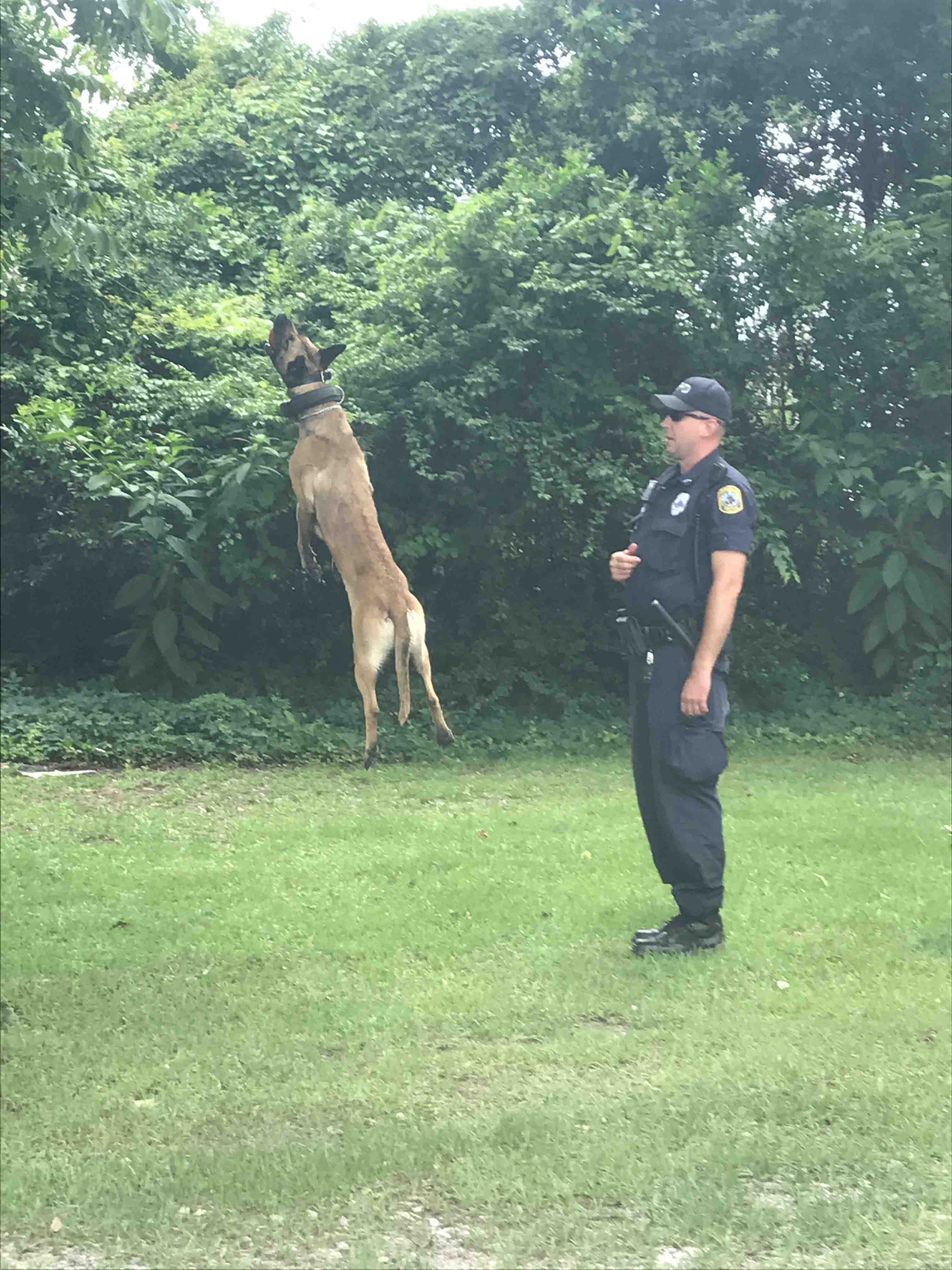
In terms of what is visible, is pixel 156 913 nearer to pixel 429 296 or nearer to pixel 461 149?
pixel 429 296

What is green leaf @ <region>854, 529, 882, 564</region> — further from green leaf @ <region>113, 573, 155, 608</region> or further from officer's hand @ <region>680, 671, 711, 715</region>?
green leaf @ <region>113, 573, 155, 608</region>

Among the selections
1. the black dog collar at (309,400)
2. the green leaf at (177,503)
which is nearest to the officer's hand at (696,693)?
the green leaf at (177,503)

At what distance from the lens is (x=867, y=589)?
20.7 feet

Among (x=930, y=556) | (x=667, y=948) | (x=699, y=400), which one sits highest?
(x=699, y=400)

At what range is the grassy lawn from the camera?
393 cm

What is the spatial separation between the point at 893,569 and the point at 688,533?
182cm

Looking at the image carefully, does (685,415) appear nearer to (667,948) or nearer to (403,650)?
(403,650)

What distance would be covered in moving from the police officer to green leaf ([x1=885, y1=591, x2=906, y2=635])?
1205mm

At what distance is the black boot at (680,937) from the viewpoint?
19.7ft

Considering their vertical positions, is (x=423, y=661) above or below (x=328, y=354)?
below

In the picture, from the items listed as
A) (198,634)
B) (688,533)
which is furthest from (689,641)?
(198,634)

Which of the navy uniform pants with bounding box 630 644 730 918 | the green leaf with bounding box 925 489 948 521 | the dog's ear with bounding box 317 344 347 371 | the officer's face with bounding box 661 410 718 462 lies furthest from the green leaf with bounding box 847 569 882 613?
the dog's ear with bounding box 317 344 347 371

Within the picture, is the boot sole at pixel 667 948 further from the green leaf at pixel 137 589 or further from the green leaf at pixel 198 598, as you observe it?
the green leaf at pixel 137 589

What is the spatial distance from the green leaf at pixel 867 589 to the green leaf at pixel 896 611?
0.08 meters
